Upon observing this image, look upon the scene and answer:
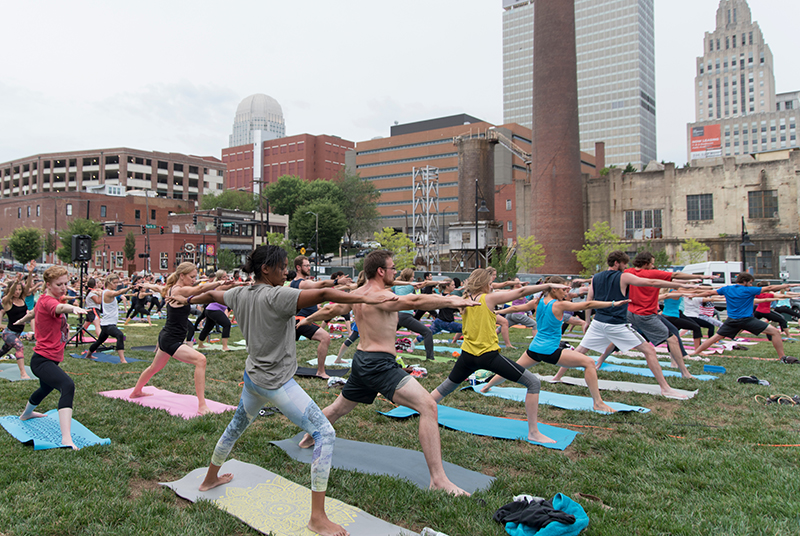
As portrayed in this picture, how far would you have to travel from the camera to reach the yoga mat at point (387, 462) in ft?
16.0

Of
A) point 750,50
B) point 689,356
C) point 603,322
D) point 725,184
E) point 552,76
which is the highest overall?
point 750,50

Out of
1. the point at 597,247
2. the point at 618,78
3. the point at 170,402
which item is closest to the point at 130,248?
the point at 597,247

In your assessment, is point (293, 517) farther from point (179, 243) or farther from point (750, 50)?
point (750, 50)

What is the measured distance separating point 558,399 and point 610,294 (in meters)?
1.85

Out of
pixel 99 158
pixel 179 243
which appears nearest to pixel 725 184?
pixel 179 243

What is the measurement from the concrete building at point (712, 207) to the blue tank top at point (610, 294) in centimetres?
4303

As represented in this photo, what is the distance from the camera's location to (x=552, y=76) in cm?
4691

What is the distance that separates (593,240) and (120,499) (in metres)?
47.6

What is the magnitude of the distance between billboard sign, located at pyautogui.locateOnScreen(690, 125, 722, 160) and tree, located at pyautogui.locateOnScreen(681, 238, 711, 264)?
182 ft

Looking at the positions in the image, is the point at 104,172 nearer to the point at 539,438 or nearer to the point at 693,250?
the point at 693,250

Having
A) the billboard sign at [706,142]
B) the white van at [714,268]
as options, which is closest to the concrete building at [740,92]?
the billboard sign at [706,142]

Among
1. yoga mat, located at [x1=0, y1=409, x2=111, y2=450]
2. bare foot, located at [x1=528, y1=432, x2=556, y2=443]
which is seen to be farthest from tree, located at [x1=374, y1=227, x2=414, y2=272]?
bare foot, located at [x1=528, y1=432, x2=556, y2=443]

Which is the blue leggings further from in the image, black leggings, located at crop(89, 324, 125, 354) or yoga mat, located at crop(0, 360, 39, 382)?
black leggings, located at crop(89, 324, 125, 354)

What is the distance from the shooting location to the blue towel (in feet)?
12.1
